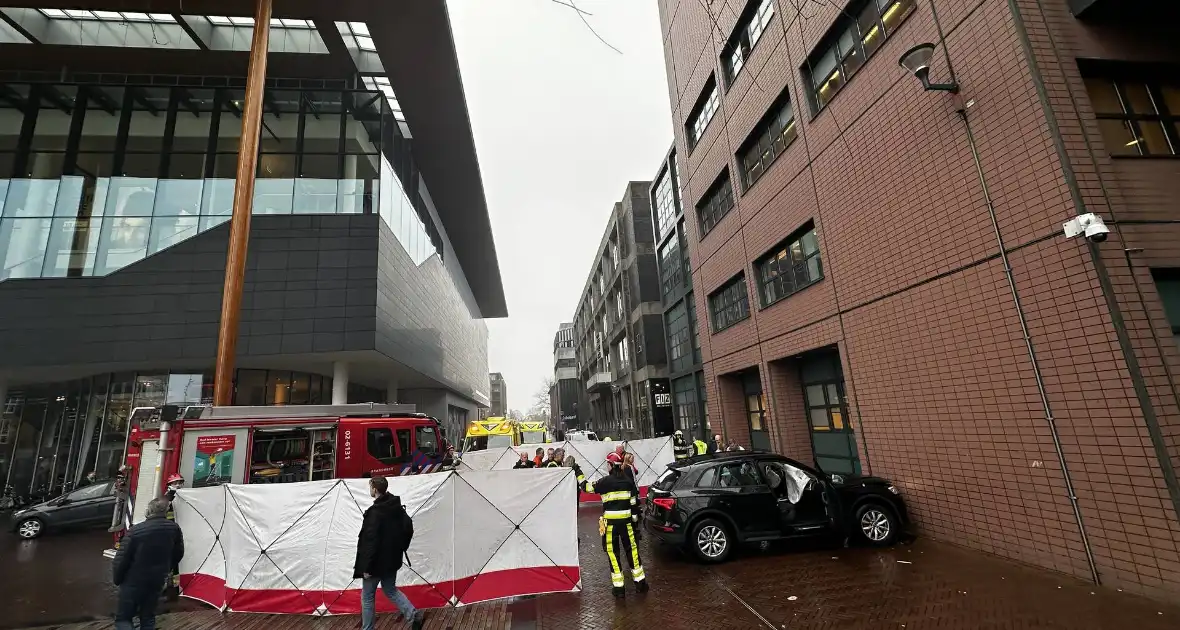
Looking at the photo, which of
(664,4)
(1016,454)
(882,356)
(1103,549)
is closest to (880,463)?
(882,356)

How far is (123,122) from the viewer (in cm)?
2089

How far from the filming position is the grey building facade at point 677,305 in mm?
23641

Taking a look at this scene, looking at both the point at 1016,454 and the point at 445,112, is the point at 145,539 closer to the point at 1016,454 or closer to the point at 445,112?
the point at 1016,454

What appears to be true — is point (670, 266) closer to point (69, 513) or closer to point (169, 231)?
point (169, 231)

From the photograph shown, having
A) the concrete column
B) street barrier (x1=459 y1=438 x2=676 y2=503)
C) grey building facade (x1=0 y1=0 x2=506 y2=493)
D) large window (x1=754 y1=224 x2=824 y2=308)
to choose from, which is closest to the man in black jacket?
street barrier (x1=459 y1=438 x2=676 y2=503)

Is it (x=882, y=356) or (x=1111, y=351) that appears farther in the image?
(x=882, y=356)

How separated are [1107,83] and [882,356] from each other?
17.2 ft

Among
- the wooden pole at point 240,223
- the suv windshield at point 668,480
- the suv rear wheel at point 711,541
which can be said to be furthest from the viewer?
the wooden pole at point 240,223

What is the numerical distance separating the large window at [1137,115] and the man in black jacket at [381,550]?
34.6 ft

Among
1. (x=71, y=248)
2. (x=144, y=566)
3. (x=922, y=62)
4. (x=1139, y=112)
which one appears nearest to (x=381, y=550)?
(x=144, y=566)

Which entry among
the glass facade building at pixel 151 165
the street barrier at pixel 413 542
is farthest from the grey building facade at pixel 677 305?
the street barrier at pixel 413 542

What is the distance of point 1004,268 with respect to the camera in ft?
22.6

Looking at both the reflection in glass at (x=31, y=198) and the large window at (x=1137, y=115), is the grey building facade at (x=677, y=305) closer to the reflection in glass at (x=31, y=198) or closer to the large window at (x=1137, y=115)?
the large window at (x=1137, y=115)

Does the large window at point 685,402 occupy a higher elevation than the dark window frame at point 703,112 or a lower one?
lower
